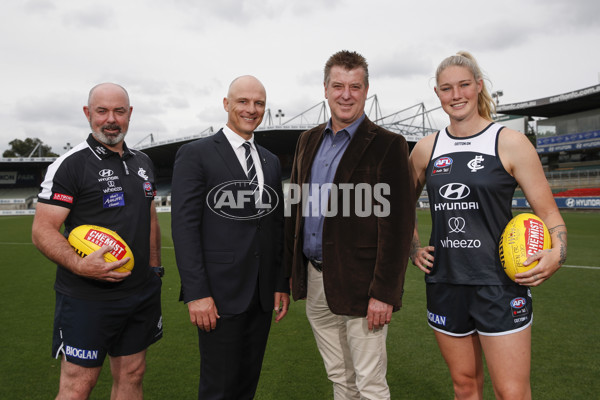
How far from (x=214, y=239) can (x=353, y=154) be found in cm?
99

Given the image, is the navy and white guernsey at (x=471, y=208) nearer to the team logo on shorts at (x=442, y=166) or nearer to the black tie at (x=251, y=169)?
the team logo on shorts at (x=442, y=166)

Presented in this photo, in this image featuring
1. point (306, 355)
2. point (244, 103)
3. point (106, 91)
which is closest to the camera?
point (244, 103)

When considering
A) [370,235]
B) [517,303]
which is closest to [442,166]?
[370,235]

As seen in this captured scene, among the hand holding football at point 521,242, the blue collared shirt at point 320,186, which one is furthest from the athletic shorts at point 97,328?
the hand holding football at point 521,242

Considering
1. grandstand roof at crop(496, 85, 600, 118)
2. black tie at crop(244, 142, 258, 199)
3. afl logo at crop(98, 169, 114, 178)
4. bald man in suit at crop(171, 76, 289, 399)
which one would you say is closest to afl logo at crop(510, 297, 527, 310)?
bald man in suit at crop(171, 76, 289, 399)

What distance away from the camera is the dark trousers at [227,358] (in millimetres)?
2482

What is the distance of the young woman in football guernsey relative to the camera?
2232 millimetres

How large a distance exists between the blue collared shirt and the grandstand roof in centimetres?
4145

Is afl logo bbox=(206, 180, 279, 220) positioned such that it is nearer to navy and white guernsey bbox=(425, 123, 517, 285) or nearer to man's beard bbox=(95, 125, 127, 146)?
man's beard bbox=(95, 125, 127, 146)

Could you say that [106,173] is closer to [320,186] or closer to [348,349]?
A: [320,186]

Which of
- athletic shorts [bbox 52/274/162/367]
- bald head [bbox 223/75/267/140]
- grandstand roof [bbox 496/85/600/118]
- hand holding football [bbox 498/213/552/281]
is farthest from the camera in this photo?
grandstand roof [bbox 496/85/600/118]

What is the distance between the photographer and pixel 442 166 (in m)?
2.45

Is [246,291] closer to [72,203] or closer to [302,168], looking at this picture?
[302,168]

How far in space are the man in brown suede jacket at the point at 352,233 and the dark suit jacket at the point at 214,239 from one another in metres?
0.25
